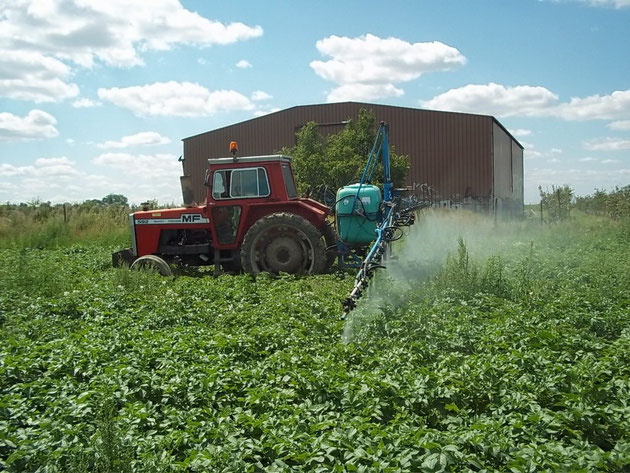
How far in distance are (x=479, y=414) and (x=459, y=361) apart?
0.99 m

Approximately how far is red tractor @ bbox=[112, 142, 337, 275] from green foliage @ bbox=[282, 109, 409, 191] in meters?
10.5

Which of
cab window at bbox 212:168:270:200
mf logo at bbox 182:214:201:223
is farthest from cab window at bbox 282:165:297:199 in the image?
mf logo at bbox 182:214:201:223

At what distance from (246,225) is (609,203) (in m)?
21.9

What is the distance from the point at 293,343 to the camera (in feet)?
21.0

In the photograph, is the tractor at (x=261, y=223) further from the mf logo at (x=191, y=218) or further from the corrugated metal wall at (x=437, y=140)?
the corrugated metal wall at (x=437, y=140)

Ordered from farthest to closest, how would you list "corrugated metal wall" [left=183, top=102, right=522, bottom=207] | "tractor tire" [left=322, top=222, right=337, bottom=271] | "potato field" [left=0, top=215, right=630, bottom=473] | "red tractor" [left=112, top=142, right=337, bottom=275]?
"corrugated metal wall" [left=183, top=102, right=522, bottom=207]
"tractor tire" [left=322, top=222, right=337, bottom=271]
"red tractor" [left=112, top=142, right=337, bottom=275]
"potato field" [left=0, top=215, right=630, bottom=473]

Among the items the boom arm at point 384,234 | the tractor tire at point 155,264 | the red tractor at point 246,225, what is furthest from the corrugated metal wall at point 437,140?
the tractor tire at point 155,264

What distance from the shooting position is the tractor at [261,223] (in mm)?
11109

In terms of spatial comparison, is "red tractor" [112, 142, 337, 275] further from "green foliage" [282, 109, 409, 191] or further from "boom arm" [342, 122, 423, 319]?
"green foliage" [282, 109, 409, 191]

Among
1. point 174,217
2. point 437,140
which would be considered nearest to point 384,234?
point 174,217

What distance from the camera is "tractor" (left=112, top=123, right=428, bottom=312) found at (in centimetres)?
1111

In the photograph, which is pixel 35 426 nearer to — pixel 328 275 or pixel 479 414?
pixel 479 414

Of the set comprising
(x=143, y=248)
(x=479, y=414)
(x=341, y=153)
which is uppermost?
(x=341, y=153)

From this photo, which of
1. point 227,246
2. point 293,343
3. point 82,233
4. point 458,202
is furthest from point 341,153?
point 293,343
